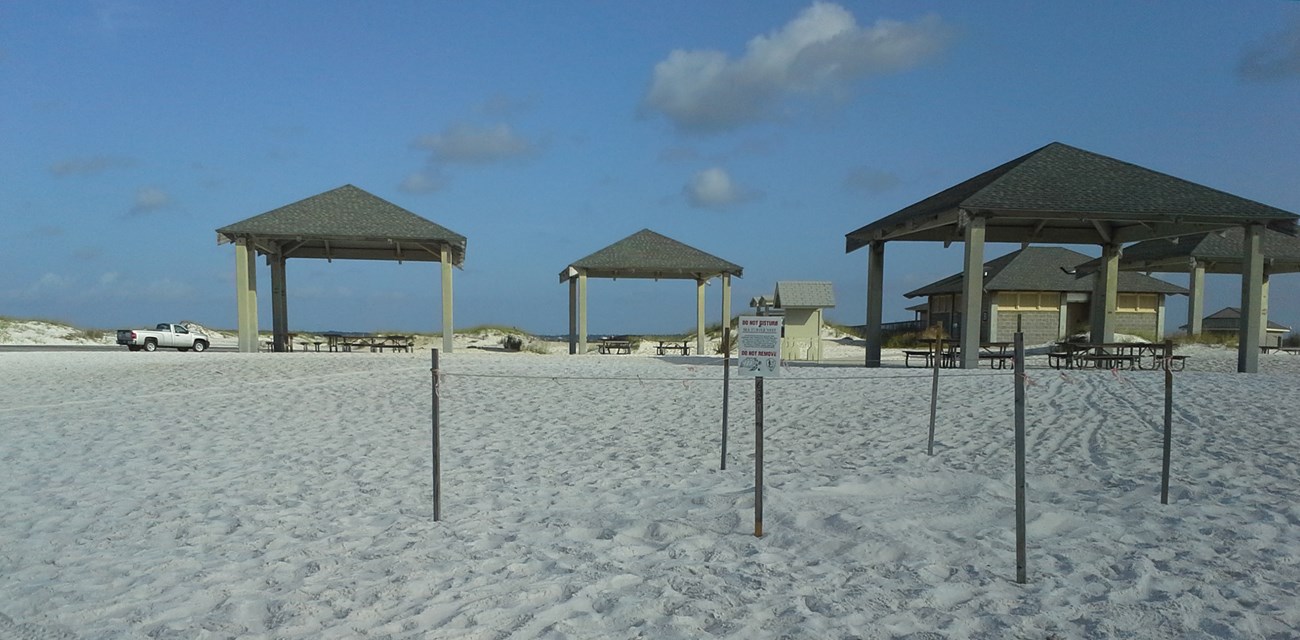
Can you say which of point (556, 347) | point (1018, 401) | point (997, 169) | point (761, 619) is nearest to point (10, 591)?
point (761, 619)

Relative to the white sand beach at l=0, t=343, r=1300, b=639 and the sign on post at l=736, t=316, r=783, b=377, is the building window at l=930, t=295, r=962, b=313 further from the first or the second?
the sign on post at l=736, t=316, r=783, b=377

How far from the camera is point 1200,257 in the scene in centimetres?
2330

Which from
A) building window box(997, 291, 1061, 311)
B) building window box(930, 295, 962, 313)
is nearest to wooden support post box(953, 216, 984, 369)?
building window box(997, 291, 1061, 311)

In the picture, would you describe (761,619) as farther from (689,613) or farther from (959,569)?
(959,569)

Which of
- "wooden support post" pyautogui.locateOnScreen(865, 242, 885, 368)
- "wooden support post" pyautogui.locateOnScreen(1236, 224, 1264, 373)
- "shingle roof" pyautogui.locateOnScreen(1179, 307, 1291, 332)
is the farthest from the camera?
"shingle roof" pyautogui.locateOnScreen(1179, 307, 1291, 332)

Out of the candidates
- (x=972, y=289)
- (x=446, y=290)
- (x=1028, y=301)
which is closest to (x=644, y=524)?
(x=972, y=289)

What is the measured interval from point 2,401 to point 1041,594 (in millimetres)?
14643

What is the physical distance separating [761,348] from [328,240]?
20831mm

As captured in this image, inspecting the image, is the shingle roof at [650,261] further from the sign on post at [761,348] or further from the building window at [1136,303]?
the building window at [1136,303]

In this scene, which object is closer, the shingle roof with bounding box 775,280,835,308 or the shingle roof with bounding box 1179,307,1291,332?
the shingle roof with bounding box 775,280,835,308

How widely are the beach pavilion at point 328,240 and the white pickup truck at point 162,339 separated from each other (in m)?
4.92

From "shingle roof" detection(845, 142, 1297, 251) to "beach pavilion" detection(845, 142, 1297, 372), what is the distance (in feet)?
0.07

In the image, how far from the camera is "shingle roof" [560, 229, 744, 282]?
24.0 m

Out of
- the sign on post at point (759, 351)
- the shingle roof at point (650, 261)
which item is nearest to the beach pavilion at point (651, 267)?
the shingle roof at point (650, 261)
